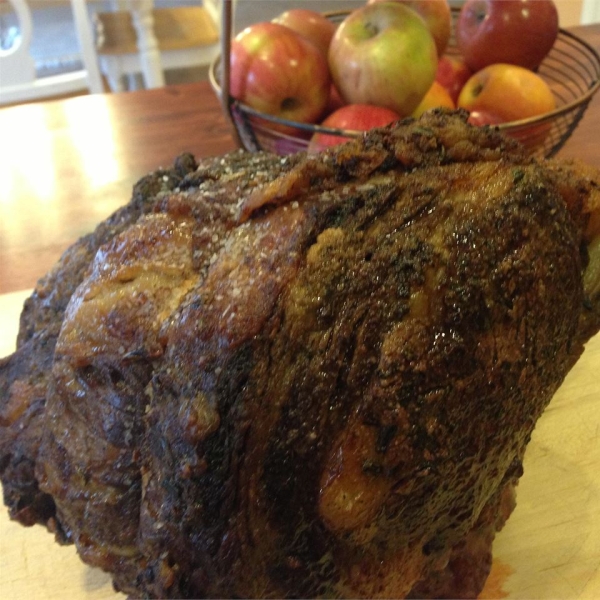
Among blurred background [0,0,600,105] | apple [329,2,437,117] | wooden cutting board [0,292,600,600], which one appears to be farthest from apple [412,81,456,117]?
blurred background [0,0,600,105]

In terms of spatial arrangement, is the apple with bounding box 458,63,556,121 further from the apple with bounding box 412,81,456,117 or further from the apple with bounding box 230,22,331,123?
the apple with bounding box 230,22,331,123

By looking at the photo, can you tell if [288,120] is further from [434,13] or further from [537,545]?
[537,545]

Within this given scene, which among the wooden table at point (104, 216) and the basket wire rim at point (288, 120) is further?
the basket wire rim at point (288, 120)

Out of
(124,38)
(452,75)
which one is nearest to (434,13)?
(452,75)

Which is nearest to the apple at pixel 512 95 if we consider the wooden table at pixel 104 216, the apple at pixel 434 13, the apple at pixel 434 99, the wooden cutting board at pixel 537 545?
the apple at pixel 434 99

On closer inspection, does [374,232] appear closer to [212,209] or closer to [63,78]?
[212,209]

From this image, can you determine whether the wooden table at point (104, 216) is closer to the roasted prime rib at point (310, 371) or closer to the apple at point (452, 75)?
the roasted prime rib at point (310, 371)
